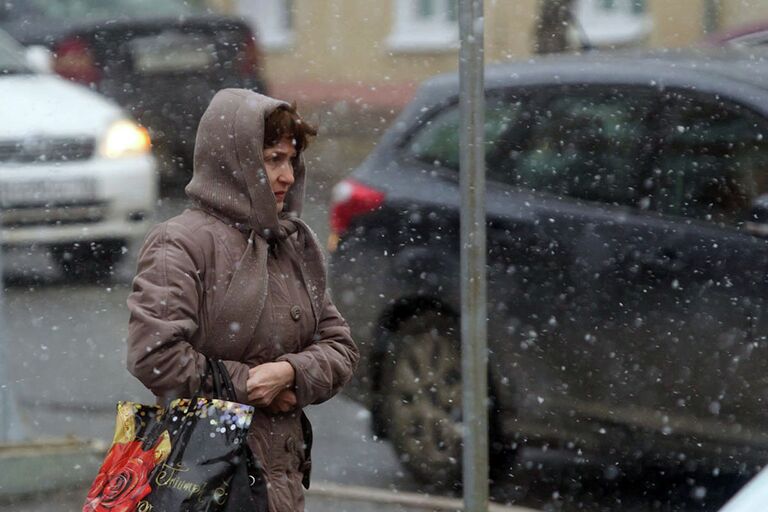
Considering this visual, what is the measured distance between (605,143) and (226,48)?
8644mm

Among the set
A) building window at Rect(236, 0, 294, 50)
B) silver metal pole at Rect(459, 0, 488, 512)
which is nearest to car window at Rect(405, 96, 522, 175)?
silver metal pole at Rect(459, 0, 488, 512)

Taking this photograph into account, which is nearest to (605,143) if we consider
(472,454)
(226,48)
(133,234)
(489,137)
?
(489,137)

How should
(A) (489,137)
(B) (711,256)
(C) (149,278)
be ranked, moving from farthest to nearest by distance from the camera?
1. (A) (489,137)
2. (B) (711,256)
3. (C) (149,278)

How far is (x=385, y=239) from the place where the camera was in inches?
252

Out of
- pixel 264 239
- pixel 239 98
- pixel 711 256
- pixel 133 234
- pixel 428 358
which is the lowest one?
pixel 133 234

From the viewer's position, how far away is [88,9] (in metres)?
15.6

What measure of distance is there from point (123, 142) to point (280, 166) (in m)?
7.02

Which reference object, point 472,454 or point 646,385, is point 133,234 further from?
point 472,454

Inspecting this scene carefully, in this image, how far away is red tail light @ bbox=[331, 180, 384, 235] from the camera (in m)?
6.52

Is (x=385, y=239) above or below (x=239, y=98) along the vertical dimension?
below

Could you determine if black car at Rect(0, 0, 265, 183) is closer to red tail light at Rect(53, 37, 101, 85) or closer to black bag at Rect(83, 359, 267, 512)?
red tail light at Rect(53, 37, 101, 85)

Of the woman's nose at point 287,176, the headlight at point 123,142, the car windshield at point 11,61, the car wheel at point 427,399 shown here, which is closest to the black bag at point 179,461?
the woman's nose at point 287,176

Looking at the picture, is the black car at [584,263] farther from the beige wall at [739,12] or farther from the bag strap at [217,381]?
the beige wall at [739,12]

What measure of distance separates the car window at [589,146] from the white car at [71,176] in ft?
14.8
